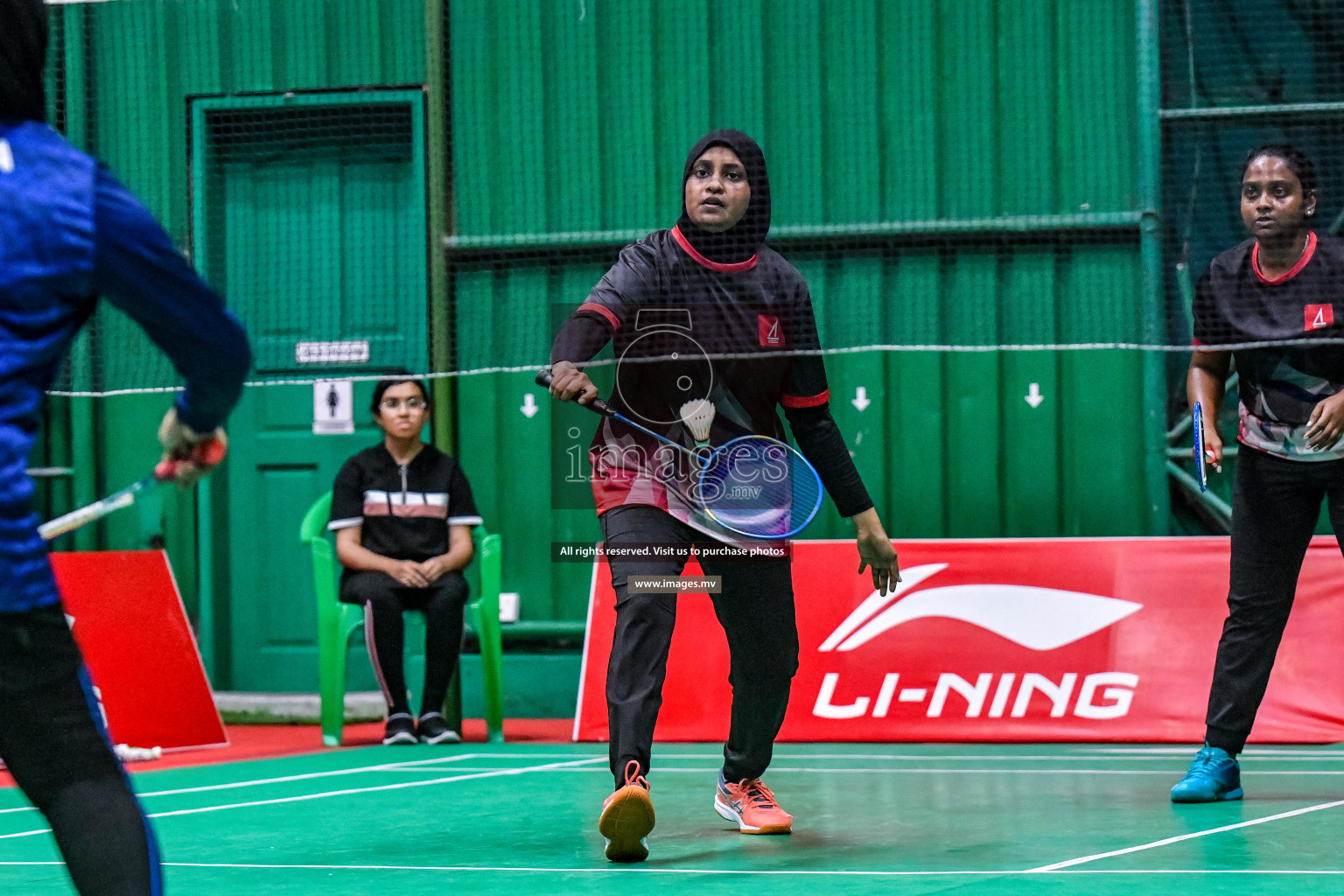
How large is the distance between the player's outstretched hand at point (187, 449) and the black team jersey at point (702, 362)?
6.89 feet

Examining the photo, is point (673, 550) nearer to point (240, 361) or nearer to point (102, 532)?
point (240, 361)

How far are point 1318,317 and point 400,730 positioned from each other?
4.84 metres

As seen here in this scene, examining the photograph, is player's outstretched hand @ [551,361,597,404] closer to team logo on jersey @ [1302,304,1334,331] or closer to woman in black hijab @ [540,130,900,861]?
woman in black hijab @ [540,130,900,861]

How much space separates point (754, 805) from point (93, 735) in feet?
10.0

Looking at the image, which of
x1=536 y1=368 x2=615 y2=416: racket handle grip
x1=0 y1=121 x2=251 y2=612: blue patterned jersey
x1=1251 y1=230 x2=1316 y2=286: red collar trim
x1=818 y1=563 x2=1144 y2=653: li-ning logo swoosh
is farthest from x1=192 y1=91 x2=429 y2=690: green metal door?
x1=0 y1=121 x2=251 y2=612: blue patterned jersey

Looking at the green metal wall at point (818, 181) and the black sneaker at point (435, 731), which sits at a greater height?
the green metal wall at point (818, 181)

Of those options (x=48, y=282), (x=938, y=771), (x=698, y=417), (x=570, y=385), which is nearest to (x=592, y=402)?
(x=570, y=385)

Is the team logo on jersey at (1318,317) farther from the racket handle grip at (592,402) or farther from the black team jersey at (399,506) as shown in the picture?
the black team jersey at (399,506)

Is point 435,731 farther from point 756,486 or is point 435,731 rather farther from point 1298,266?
point 1298,266

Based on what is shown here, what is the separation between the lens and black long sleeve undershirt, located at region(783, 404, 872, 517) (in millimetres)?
5371

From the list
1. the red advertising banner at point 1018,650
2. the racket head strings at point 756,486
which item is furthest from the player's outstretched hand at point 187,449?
the red advertising banner at point 1018,650

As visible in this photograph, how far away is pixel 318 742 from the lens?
29.0ft

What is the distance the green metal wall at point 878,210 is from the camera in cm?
933

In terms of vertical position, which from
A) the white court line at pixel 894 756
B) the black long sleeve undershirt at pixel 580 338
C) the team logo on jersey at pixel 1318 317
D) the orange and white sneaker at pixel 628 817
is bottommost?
the white court line at pixel 894 756
